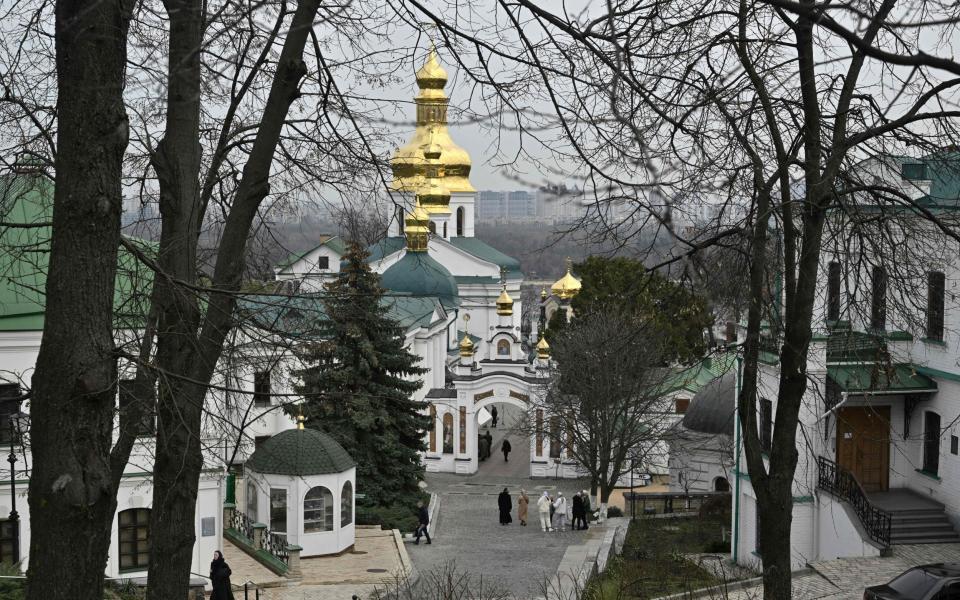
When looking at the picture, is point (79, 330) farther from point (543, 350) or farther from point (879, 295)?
point (543, 350)

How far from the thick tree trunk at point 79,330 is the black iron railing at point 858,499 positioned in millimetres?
14243

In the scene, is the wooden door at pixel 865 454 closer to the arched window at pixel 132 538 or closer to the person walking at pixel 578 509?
the person walking at pixel 578 509

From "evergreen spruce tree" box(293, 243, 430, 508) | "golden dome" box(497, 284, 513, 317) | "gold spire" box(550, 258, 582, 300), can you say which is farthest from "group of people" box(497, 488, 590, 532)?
"gold spire" box(550, 258, 582, 300)

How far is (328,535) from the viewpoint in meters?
24.1

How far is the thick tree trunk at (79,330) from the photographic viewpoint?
15.5ft

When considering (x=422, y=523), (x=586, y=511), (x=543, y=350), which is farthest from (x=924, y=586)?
Answer: (x=543, y=350)

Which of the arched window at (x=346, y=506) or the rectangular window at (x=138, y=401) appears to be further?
the arched window at (x=346, y=506)

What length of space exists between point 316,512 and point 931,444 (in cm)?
1215

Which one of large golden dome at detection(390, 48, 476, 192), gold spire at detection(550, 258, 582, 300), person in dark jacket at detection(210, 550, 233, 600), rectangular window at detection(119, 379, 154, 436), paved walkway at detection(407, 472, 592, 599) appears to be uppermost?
large golden dome at detection(390, 48, 476, 192)

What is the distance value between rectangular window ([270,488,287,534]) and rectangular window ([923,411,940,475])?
1263 cm

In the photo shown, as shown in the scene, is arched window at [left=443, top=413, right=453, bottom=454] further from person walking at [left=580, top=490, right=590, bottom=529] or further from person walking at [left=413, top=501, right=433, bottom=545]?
person walking at [left=413, top=501, right=433, bottom=545]

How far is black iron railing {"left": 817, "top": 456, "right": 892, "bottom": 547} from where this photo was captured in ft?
58.6

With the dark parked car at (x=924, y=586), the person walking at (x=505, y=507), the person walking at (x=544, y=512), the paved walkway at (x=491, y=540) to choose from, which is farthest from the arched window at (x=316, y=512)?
the dark parked car at (x=924, y=586)

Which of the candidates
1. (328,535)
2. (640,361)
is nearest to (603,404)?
(640,361)
